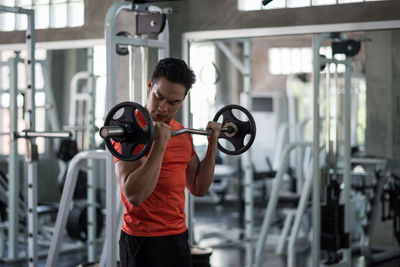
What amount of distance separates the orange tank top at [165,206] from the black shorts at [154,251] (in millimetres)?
20

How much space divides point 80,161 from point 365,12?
6.14 feet

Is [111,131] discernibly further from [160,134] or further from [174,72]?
[174,72]

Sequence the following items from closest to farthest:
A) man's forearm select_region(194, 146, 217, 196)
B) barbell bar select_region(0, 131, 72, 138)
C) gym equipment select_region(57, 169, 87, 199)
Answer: man's forearm select_region(194, 146, 217, 196) < barbell bar select_region(0, 131, 72, 138) < gym equipment select_region(57, 169, 87, 199)

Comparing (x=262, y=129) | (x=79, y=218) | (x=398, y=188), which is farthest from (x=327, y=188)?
(x=262, y=129)

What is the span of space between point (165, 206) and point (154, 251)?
15cm

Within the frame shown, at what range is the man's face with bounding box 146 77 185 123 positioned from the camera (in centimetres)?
184

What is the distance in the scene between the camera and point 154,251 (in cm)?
186

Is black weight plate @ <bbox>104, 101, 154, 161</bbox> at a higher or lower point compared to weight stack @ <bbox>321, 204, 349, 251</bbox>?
higher

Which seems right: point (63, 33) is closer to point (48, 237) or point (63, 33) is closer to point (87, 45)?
point (87, 45)

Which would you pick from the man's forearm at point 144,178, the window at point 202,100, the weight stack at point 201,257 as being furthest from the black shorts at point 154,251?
the window at point 202,100

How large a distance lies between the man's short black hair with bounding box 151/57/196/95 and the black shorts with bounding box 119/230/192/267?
1.65ft

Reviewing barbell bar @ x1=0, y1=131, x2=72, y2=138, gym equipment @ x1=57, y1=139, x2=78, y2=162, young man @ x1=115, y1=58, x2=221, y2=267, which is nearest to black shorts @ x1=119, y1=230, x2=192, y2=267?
young man @ x1=115, y1=58, x2=221, y2=267

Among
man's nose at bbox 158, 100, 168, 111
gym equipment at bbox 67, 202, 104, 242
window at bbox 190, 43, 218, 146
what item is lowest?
gym equipment at bbox 67, 202, 104, 242

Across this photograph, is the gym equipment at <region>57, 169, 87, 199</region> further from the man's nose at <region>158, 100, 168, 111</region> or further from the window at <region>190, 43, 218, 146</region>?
the man's nose at <region>158, 100, 168, 111</region>
